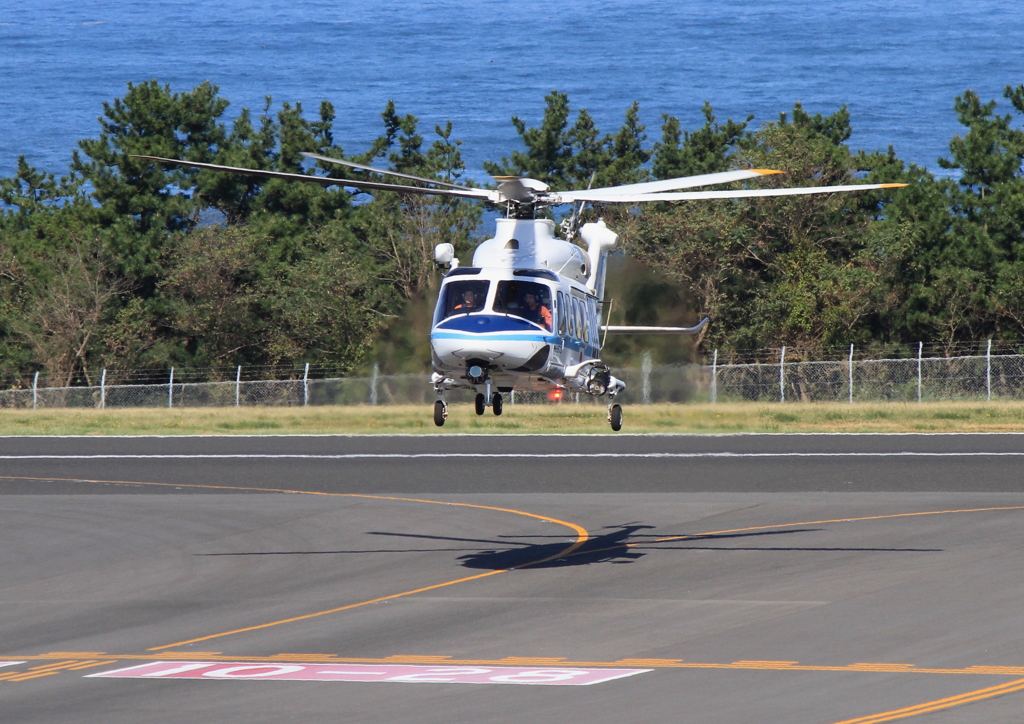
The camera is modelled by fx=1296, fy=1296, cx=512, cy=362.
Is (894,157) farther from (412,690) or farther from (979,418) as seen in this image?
(412,690)

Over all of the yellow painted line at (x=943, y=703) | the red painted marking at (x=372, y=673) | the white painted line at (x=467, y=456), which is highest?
the white painted line at (x=467, y=456)

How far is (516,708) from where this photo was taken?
19.8 meters

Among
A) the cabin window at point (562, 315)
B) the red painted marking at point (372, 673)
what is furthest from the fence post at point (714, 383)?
the red painted marking at point (372, 673)

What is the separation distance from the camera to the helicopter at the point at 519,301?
23219mm

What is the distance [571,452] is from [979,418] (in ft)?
66.5

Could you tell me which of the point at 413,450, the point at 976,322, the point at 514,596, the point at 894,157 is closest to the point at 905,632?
the point at 514,596

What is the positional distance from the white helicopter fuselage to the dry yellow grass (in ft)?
121

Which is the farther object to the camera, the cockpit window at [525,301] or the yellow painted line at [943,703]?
the cockpit window at [525,301]

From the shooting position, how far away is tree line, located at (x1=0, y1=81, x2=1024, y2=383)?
72.1 metres

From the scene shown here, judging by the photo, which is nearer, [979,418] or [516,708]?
[516,708]

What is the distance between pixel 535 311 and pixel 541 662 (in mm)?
6328

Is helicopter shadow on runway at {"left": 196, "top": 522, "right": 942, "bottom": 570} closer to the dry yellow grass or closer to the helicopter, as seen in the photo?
the helicopter

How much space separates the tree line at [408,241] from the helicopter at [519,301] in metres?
31.7

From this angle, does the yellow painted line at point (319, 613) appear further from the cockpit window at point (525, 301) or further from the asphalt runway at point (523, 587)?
the cockpit window at point (525, 301)
